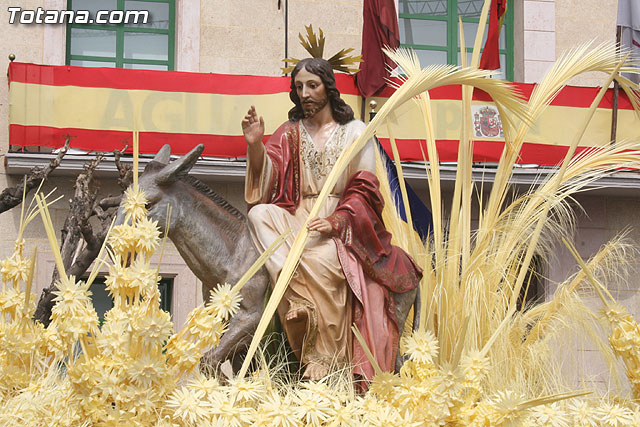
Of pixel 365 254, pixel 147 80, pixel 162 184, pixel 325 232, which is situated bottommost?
pixel 365 254

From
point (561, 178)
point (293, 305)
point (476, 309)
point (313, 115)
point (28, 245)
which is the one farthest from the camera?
point (28, 245)

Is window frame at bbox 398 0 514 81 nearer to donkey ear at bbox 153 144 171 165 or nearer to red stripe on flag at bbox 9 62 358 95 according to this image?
red stripe on flag at bbox 9 62 358 95

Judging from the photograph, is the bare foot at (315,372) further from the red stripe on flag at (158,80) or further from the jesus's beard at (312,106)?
the red stripe on flag at (158,80)

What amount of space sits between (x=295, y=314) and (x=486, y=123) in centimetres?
662

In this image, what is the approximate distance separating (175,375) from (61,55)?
816cm

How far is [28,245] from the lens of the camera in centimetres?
1066

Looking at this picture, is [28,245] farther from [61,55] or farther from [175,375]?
[175,375]

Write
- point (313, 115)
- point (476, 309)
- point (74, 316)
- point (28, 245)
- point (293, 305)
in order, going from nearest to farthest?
point (74, 316)
point (293, 305)
point (313, 115)
point (476, 309)
point (28, 245)

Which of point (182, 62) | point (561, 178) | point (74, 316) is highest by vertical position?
point (182, 62)

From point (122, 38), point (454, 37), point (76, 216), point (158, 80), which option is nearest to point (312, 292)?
point (76, 216)

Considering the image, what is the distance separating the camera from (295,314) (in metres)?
4.83

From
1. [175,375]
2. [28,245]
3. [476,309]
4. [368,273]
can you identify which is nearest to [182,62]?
[28,245]

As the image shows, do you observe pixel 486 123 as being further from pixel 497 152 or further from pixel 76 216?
pixel 76 216
